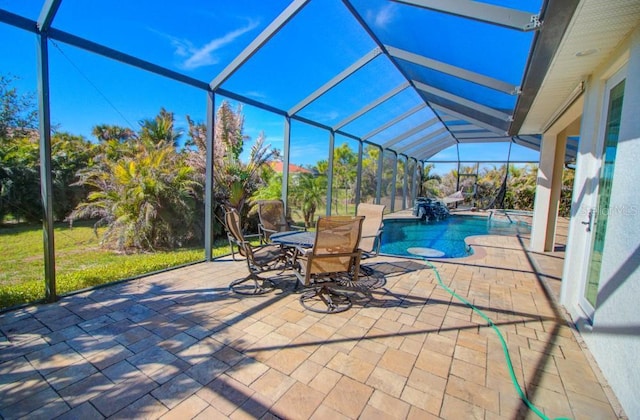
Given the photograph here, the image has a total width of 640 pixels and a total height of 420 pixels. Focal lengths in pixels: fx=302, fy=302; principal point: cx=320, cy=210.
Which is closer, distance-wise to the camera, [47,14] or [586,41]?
[586,41]

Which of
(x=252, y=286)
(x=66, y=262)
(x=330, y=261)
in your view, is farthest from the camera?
(x=66, y=262)

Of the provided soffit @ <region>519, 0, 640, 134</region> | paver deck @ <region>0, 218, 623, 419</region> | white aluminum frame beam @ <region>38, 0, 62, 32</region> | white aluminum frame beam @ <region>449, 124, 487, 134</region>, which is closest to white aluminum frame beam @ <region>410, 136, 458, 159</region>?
white aluminum frame beam @ <region>449, 124, 487, 134</region>

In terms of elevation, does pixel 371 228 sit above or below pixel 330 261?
above

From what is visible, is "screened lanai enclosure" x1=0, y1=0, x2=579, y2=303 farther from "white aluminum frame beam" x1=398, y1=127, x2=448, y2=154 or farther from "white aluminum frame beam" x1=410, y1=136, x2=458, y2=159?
"white aluminum frame beam" x1=410, y1=136, x2=458, y2=159

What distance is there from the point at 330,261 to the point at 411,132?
1039 centimetres

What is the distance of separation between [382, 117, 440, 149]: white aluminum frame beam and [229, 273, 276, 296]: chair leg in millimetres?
9771

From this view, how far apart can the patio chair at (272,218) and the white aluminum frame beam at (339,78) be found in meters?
2.45

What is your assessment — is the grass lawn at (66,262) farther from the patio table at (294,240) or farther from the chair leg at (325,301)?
the chair leg at (325,301)

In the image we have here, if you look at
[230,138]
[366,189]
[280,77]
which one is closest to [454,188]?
[366,189]

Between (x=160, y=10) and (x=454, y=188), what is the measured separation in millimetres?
→ 22264

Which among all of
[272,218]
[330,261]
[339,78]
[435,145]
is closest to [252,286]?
[330,261]

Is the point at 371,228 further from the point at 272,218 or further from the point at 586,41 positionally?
the point at 586,41

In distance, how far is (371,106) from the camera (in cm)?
809

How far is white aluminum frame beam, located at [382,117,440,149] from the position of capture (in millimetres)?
11686
